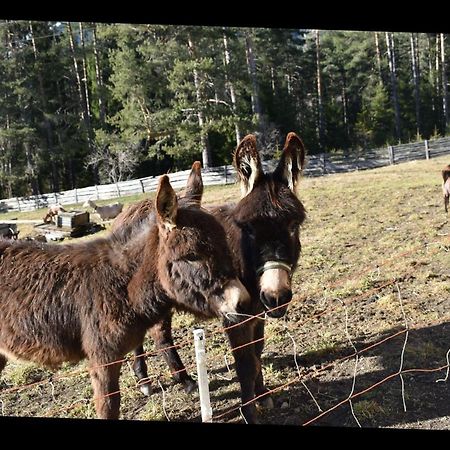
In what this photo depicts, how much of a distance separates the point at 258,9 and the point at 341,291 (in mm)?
3808

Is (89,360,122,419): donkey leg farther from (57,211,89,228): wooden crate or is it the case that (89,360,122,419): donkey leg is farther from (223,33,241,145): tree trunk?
(223,33,241,145): tree trunk

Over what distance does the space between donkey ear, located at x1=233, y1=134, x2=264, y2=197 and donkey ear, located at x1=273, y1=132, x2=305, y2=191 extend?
143 millimetres

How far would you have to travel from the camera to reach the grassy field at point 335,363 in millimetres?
3234

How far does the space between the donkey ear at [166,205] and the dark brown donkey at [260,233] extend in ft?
1.62

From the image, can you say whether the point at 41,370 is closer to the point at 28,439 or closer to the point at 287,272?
the point at 28,439

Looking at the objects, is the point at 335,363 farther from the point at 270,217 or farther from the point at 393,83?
the point at 393,83

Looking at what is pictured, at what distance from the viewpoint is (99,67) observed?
26469 mm

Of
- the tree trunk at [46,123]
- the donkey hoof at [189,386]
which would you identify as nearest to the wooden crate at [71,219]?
the donkey hoof at [189,386]

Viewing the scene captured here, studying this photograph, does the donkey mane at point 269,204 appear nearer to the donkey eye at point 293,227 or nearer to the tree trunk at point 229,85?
the donkey eye at point 293,227

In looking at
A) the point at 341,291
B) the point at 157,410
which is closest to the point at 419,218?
the point at 341,291

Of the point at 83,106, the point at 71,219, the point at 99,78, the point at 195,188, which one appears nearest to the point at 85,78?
the point at 99,78

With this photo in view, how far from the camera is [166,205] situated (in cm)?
245

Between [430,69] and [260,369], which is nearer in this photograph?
[260,369]

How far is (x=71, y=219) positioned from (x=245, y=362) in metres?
10.2
